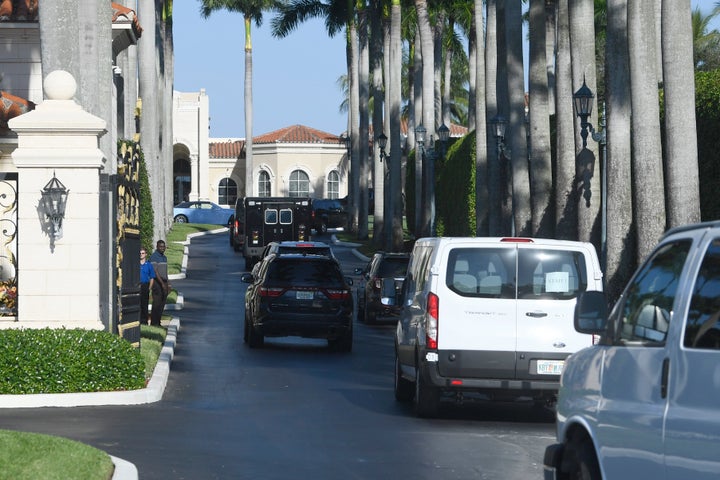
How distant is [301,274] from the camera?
2542 centimetres

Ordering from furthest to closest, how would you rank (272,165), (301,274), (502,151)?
(272,165) < (502,151) < (301,274)

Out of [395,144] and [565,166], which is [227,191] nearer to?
[395,144]

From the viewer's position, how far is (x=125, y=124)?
42.9m

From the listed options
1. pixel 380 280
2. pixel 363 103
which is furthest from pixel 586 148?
pixel 363 103

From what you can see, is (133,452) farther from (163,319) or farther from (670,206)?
(163,319)

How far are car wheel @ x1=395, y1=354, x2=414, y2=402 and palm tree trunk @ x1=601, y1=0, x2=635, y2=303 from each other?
819 centimetres

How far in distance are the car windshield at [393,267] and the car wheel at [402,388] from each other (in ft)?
46.7

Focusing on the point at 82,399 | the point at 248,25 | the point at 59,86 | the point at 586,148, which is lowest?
the point at 82,399

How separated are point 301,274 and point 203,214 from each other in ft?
196

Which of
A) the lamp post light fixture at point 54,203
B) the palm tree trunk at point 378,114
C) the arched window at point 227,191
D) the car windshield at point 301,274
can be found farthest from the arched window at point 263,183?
the lamp post light fixture at point 54,203

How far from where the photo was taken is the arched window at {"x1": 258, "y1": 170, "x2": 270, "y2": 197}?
101750 millimetres

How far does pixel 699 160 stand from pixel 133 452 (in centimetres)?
1547

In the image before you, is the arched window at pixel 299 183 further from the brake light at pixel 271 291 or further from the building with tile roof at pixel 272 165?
the brake light at pixel 271 291

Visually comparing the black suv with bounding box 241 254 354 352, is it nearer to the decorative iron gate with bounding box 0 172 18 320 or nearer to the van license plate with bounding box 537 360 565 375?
the decorative iron gate with bounding box 0 172 18 320
